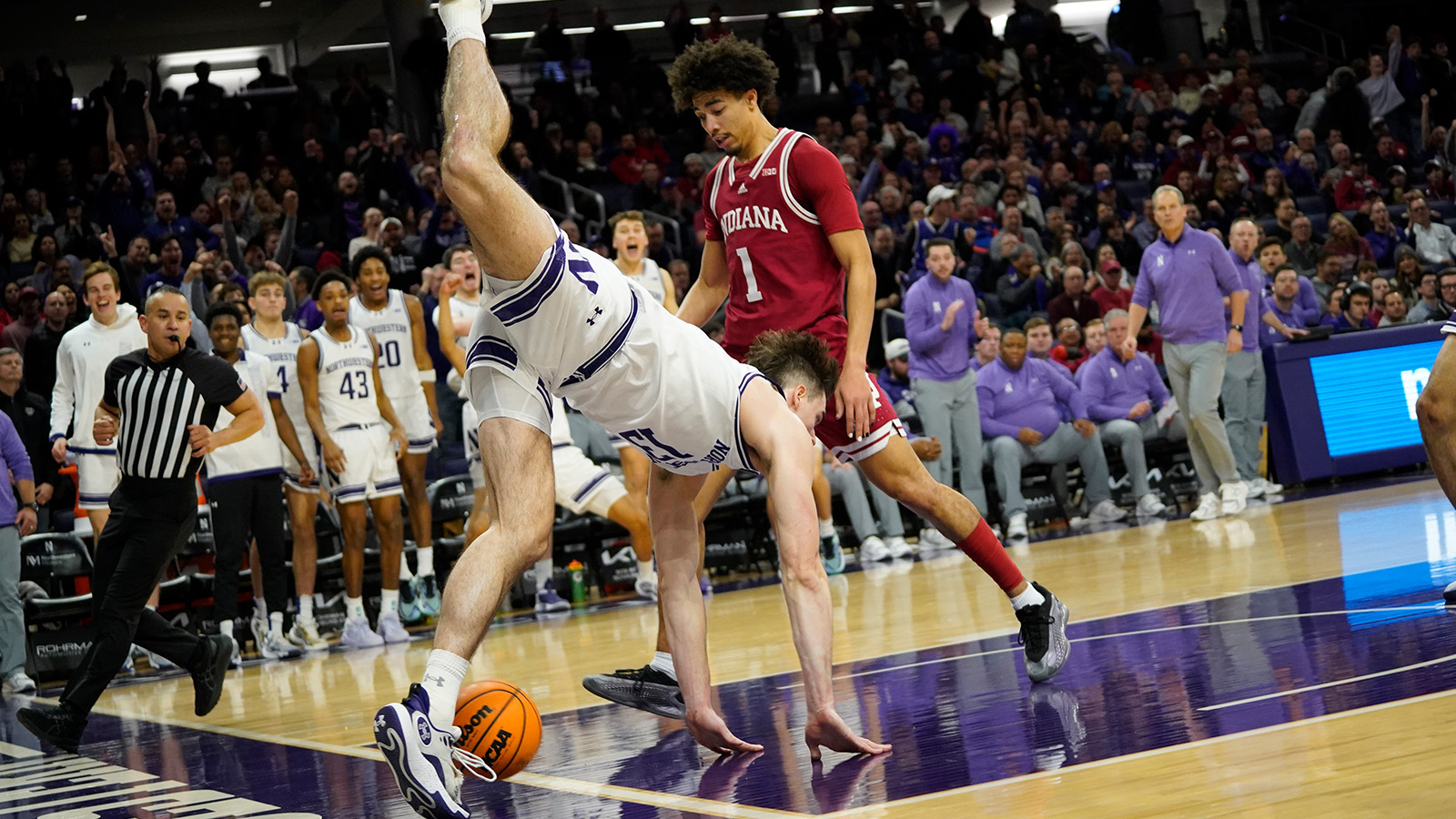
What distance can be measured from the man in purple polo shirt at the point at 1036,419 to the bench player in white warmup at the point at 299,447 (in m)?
5.00

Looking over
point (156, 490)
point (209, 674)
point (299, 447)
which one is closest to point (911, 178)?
point (299, 447)

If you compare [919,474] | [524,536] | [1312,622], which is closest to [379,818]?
[524,536]

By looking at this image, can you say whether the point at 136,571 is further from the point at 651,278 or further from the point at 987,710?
the point at 651,278

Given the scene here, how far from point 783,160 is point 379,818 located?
2380 mm

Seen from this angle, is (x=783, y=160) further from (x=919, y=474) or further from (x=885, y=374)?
(x=885, y=374)

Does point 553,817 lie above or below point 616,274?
below

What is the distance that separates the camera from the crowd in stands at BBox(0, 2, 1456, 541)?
1177 cm

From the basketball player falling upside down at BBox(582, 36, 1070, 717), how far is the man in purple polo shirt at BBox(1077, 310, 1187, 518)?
6959 millimetres

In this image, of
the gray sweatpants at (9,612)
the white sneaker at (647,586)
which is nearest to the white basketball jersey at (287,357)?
the gray sweatpants at (9,612)

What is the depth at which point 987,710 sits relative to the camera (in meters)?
4.20

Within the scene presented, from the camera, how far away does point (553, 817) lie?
342cm

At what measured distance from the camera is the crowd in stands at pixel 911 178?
11.8m

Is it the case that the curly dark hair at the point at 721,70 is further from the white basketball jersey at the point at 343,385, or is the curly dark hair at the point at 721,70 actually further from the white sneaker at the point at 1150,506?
the white sneaker at the point at 1150,506

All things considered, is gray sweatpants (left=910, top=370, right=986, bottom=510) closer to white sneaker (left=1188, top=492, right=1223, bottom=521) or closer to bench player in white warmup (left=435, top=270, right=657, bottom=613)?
white sneaker (left=1188, top=492, right=1223, bottom=521)
